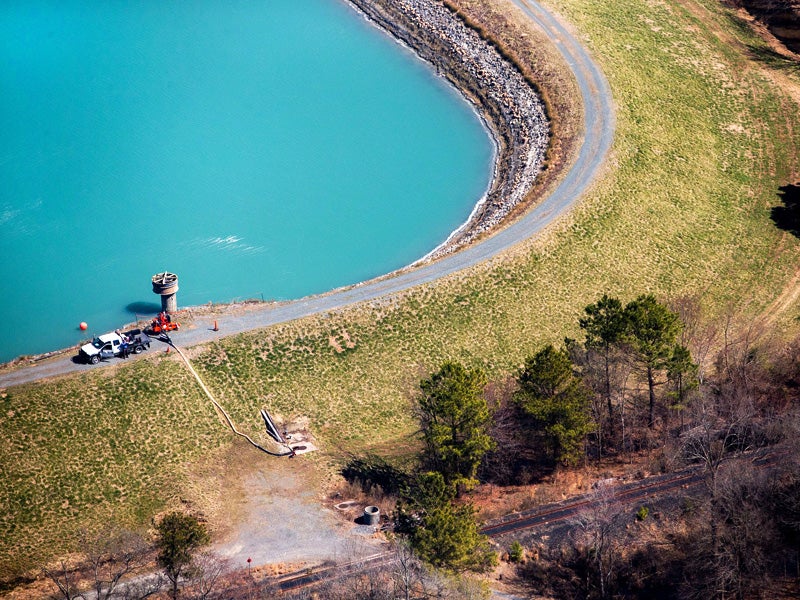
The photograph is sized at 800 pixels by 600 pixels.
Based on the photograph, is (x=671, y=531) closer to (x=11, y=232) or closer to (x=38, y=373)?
(x=38, y=373)

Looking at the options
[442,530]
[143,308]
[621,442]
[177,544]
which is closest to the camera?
[177,544]

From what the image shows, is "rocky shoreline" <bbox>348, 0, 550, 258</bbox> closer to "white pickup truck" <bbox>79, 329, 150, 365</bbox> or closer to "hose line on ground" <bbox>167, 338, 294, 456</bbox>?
"hose line on ground" <bbox>167, 338, 294, 456</bbox>

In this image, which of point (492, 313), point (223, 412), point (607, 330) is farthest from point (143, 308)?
point (607, 330)

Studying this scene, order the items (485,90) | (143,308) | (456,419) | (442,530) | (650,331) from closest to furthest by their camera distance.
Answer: (442,530) → (456,419) → (650,331) → (143,308) → (485,90)

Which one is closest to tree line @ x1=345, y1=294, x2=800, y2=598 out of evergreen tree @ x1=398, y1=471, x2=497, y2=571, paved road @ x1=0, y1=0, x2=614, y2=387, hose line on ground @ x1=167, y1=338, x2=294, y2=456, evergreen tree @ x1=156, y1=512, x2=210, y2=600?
evergreen tree @ x1=398, y1=471, x2=497, y2=571

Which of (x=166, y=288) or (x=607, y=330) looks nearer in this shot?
(x=607, y=330)

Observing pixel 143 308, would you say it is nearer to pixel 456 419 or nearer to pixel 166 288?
pixel 166 288

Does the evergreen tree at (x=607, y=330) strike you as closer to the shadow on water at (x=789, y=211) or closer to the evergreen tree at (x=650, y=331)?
the evergreen tree at (x=650, y=331)
